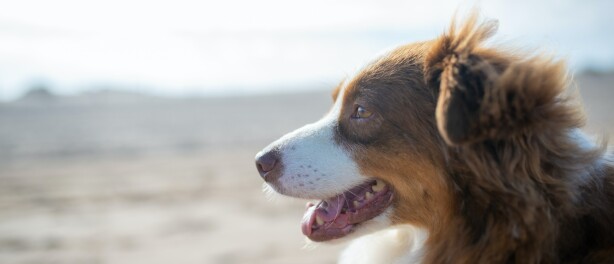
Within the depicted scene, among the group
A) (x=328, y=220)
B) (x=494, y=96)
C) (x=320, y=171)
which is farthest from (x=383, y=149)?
(x=494, y=96)

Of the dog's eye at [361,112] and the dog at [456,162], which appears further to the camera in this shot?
the dog's eye at [361,112]

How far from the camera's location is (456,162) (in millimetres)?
2832

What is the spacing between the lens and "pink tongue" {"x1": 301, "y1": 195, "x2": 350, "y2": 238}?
131 inches

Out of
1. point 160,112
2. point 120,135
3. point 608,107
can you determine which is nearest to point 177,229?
point 120,135

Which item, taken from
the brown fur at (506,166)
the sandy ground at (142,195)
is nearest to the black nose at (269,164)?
the brown fur at (506,166)

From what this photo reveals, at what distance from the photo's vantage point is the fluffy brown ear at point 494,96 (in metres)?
2.50

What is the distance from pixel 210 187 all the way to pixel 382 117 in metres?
5.87

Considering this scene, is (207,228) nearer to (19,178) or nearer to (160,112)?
(19,178)

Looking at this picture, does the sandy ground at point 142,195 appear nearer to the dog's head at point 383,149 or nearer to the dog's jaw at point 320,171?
the dog's head at point 383,149

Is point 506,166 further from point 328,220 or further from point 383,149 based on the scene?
point 328,220

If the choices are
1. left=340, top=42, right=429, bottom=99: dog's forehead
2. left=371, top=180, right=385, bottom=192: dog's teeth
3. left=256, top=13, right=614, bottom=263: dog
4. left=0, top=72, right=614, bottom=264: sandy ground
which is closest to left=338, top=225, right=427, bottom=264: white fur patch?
left=256, top=13, right=614, bottom=263: dog

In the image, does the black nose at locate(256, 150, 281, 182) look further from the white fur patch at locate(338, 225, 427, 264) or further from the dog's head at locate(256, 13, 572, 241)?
the white fur patch at locate(338, 225, 427, 264)

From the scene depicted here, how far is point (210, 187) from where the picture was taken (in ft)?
28.5

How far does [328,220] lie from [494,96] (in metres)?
1.33
